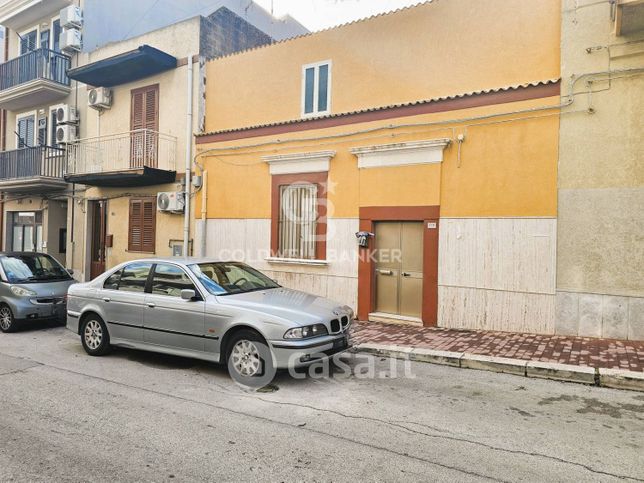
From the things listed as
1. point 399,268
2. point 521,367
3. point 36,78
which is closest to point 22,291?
point 399,268

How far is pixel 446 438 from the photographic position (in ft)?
13.5

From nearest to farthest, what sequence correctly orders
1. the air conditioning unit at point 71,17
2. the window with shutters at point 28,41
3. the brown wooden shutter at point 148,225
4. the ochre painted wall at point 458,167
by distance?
the ochre painted wall at point 458,167
the brown wooden shutter at point 148,225
the air conditioning unit at point 71,17
the window with shutters at point 28,41

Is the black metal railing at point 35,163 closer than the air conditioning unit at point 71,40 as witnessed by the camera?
No

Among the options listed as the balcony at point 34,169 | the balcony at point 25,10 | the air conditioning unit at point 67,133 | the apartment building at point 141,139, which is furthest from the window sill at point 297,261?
the balcony at point 25,10

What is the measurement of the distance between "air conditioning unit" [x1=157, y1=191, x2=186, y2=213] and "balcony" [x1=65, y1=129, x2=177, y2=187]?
1.82 ft

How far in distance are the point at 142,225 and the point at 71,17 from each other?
24.6ft

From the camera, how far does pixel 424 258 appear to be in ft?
29.2

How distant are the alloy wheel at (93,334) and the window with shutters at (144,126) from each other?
6.49 metres

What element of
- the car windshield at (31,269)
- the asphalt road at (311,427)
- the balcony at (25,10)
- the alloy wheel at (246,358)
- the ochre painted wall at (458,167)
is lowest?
the asphalt road at (311,427)

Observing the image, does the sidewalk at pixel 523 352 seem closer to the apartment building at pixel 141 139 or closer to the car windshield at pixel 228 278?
the car windshield at pixel 228 278

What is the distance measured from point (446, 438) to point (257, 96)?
9.47 metres

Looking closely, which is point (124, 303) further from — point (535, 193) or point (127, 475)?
point (535, 193)

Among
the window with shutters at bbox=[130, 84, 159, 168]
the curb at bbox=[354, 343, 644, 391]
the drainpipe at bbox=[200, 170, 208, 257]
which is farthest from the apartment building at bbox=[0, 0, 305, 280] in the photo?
the curb at bbox=[354, 343, 644, 391]

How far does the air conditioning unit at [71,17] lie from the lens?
14.8 m
